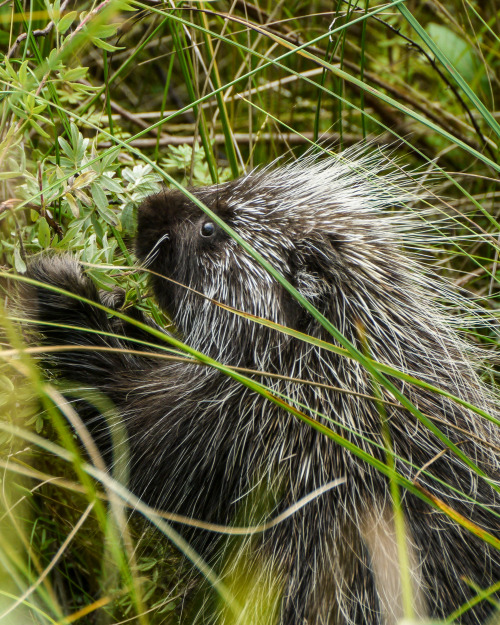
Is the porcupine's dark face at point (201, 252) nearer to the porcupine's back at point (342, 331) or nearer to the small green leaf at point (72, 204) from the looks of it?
the porcupine's back at point (342, 331)

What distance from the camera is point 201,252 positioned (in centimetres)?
180

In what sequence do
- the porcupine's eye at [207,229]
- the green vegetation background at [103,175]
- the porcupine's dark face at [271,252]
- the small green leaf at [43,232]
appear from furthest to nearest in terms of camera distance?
the porcupine's eye at [207,229], the porcupine's dark face at [271,252], the small green leaf at [43,232], the green vegetation background at [103,175]

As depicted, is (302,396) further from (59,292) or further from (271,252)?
(59,292)

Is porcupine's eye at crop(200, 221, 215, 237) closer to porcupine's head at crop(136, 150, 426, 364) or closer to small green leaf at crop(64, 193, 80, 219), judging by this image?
porcupine's head at crop(136, 150, 426, 364)

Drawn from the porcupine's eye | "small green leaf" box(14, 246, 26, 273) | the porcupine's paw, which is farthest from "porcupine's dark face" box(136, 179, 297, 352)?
"small green leaf" box(14, 246, 26, 273)

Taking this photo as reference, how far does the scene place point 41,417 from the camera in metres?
1.69

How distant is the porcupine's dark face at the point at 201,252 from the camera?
5.70 ft

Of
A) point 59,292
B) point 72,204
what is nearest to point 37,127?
point 72,204

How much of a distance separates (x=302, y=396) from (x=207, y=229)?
52 cm

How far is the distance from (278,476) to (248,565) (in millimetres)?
237

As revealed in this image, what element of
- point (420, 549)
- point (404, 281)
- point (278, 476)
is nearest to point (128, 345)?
point (278, 476)

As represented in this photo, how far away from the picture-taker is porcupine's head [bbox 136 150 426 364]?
167cm

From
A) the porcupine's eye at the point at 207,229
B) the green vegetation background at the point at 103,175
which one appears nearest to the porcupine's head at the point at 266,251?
the porcupine's eye at the point at 207,229

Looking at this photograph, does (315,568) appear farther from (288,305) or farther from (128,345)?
(128,345)
